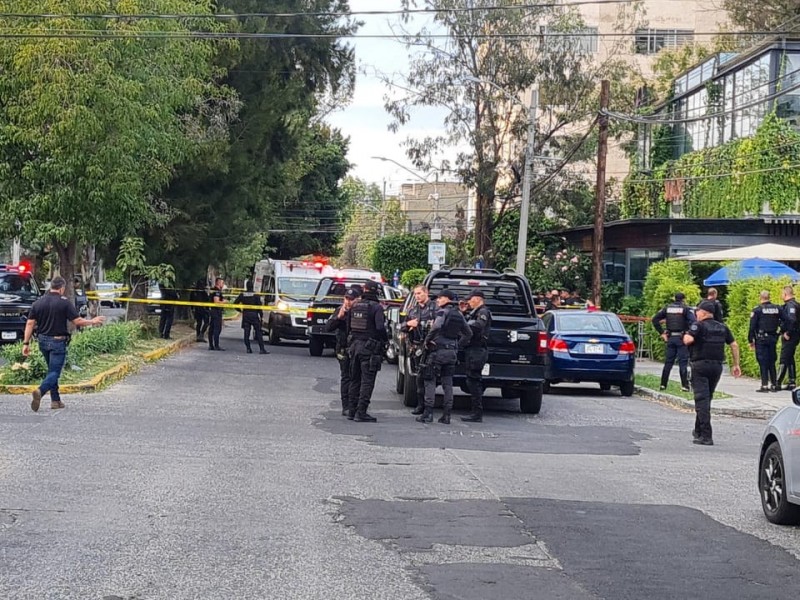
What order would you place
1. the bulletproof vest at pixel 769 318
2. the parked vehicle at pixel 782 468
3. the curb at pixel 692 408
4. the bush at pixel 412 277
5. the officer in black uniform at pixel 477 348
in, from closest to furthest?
1. the parked vehicle at pixel 782 468
2. the officer in black uniform at pixel 477 348
3. the curb at pixel 692 408
4. the bulletproof vest at pixel 769 318
5. the bush at pixel 412 277

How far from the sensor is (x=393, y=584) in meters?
6.98

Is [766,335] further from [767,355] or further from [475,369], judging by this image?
[475,369]

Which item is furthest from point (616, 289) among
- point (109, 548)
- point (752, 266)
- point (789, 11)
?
point (109, 548)

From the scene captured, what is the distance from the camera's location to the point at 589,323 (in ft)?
72.5

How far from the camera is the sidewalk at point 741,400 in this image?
61.9 ft

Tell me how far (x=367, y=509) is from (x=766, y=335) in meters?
13.7

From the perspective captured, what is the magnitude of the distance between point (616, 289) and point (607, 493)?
27977 millimetres

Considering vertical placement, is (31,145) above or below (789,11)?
below

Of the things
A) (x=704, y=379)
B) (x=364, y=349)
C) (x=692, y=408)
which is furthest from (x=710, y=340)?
(x=692, y=408)

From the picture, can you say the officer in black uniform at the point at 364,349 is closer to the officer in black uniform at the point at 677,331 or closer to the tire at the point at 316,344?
the officer in black uniform at the point at 677,331

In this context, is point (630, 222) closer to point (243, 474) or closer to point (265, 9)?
point (265, 9)

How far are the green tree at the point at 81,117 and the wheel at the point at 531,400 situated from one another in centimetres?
Result: 827

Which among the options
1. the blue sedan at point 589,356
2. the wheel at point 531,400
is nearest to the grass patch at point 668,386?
the blue sedan at point 589,356

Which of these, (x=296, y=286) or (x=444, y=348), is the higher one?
(x=296, y=286)
